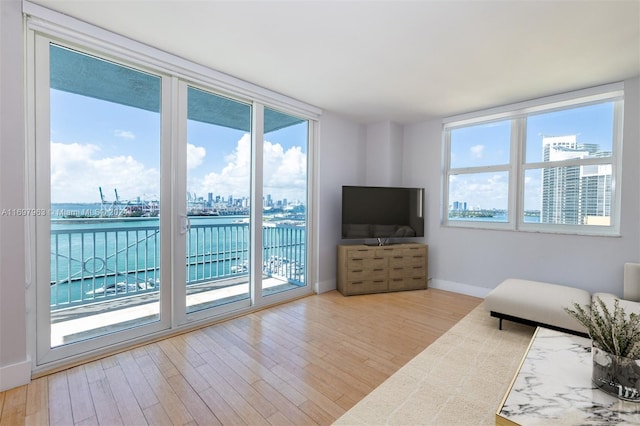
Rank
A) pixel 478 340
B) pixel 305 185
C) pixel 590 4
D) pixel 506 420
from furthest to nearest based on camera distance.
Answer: pixel 305 185
pixel 478 340
pixel 590 4
pixel 506 420

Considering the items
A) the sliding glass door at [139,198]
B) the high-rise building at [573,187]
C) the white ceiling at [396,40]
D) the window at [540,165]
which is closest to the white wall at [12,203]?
the sliding glass door at [139,198]

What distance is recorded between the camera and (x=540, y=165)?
11.1ft

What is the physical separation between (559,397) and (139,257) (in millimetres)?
3228

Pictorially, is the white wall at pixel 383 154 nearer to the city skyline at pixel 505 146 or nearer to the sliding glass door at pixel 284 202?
the city skyline at pixel 505 146

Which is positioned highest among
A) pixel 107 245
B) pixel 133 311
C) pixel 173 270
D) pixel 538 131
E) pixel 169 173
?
pixel 538 131

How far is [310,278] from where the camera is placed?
389cm

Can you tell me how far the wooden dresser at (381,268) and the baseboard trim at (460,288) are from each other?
22 centimetres

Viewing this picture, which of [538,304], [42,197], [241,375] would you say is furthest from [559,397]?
[42,197]

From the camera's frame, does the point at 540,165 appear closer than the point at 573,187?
No

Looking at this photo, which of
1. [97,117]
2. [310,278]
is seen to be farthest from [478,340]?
[97,117]

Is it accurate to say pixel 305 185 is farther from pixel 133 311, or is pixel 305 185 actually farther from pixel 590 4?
pixel 590 4

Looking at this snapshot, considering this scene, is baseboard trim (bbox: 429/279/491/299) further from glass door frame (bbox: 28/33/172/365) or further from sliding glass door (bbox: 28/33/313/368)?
glass door frame (bbox: 28/33/172/365)

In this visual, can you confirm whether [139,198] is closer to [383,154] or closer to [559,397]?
[559,397]

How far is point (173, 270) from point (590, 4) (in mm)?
3681
